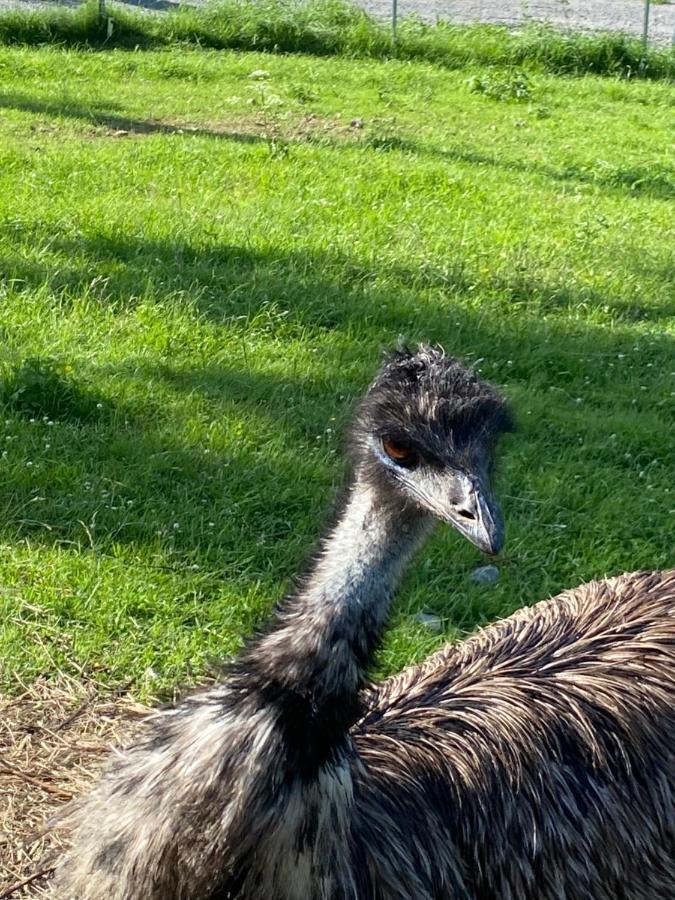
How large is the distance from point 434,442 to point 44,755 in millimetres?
1595

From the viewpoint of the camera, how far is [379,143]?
930cm

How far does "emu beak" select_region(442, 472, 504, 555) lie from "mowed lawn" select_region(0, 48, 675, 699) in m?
0.30

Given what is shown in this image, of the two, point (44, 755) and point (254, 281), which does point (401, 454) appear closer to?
point (44, 755)

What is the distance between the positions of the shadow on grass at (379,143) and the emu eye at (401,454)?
6793mm

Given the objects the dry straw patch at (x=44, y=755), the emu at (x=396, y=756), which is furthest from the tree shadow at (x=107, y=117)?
the emu at (x=396, y=756)

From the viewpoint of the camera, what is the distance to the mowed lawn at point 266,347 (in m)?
4.08

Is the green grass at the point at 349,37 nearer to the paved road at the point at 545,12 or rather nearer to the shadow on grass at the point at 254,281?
the paved road at the point at 545,12

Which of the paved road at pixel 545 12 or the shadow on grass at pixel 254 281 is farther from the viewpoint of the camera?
the paved road at pixel 545 12

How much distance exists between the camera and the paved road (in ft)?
52.2

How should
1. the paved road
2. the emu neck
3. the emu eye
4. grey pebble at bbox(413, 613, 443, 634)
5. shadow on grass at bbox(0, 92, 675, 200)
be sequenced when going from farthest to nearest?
the paved road, shadow on grass at bbox(0, 92, 675, 200), grey pebble at bbox(413, 613, 443, 634), the emu eye, the emu neck

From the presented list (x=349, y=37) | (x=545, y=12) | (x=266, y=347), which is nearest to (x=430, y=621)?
(x=266, y=347)

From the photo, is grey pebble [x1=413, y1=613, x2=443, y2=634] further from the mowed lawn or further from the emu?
the emu

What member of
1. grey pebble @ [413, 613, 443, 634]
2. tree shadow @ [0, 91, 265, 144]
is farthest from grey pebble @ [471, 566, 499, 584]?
tree shadow @ [0, 91, 265, 144]

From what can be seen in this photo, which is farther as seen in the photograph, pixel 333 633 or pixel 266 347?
pixel 266 347
